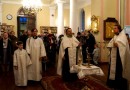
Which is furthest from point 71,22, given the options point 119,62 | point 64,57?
point 119,62

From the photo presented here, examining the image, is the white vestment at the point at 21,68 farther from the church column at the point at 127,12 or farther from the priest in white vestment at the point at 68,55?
the church column at the point at 127,12

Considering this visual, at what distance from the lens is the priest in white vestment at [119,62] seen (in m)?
6.19

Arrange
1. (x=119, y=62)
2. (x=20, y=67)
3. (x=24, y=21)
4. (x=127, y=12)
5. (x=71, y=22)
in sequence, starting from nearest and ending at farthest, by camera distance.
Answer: (x=119, y=62), (x=20, y=67), (x=127, y=12), (x=71, y=22), (x=24, y=21)

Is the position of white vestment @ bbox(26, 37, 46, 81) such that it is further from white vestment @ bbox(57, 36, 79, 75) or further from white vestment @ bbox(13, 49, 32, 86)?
white vestment @ bbox(57, 36, 79, 75)

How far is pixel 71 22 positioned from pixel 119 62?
7442 mm

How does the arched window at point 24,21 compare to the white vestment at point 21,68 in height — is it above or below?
above

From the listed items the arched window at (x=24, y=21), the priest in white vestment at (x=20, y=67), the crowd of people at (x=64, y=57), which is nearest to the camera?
the crowd of people at (x=64, y=57)

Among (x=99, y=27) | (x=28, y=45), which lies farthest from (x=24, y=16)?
(x=28, y=45)

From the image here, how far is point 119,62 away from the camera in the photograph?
6352 millimetres

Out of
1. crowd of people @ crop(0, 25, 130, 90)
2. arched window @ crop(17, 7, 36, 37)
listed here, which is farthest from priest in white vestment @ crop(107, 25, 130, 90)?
arched window @ crop(17, 7, 36, 37)

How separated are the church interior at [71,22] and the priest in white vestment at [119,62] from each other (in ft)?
1.21

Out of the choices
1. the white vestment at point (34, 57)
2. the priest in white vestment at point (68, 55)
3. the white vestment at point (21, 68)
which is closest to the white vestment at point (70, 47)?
the priest in white vestment at point (68, 55)

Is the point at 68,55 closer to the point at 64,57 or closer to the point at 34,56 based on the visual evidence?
the point at 64,57

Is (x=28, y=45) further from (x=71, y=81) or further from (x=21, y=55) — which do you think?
(x=71, y=81)
